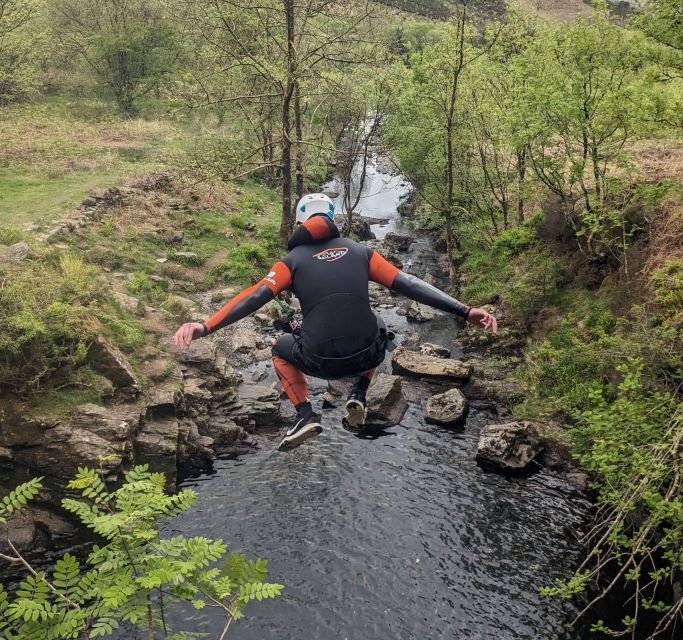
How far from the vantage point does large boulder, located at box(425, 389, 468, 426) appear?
14250 mm

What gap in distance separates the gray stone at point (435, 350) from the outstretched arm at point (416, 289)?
37.2ft

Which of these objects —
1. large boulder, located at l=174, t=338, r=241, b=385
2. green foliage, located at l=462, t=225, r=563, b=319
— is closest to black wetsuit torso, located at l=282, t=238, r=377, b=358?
large boulder, located at l=174, t=338, r=241, b=385

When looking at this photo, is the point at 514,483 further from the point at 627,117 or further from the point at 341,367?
the point at 627,117

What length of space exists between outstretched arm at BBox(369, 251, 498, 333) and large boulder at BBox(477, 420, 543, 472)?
6.94 metres

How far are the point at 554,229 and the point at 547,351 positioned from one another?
671 centimetres

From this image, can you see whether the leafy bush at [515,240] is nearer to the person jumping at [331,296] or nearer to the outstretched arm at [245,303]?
the person jumping at [331,296]

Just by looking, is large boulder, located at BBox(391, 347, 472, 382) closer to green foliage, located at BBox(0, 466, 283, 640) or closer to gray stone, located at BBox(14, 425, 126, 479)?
gray stone, located at BBox(14, 425, 126, 479)

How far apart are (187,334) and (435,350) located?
1291 centimetres

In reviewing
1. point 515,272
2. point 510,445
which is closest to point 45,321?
point 510,445

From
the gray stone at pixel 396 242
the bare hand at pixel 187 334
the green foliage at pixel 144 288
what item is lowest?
the gray stone at pixel 396 242

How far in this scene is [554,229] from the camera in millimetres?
18438

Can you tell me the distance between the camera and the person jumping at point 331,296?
6.24 m

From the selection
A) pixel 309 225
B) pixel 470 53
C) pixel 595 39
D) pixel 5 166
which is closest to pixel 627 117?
pixel 595 39

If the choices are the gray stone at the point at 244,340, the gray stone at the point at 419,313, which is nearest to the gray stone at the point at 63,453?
the gray stone at the point at 244,340
